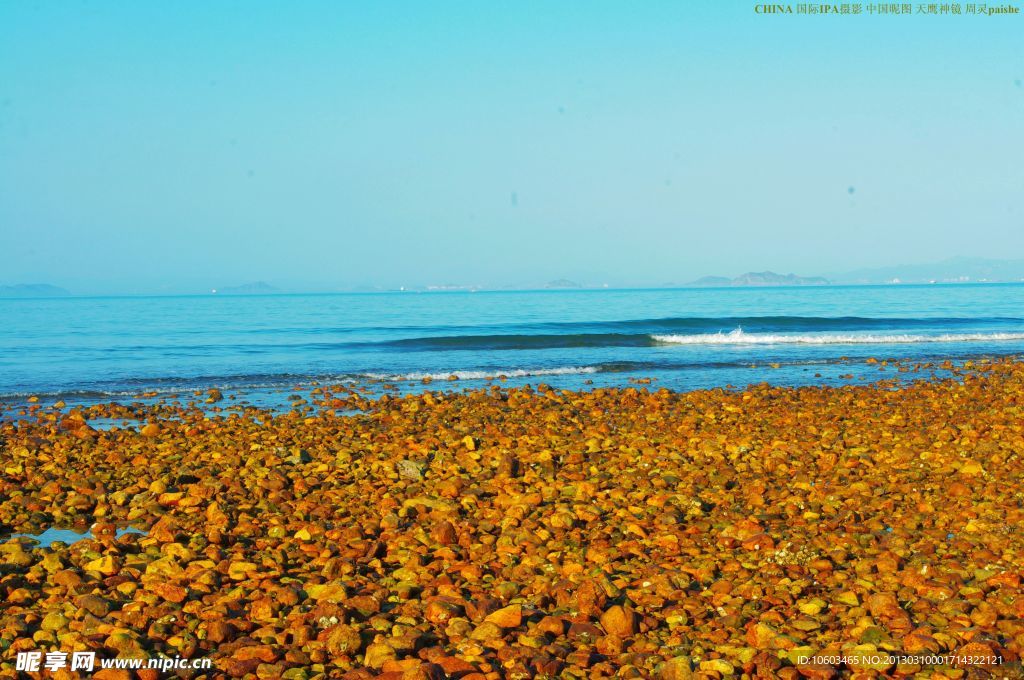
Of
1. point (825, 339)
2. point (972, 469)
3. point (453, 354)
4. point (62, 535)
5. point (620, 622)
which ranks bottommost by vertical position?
point (62, 535)

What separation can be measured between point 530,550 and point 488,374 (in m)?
15.7

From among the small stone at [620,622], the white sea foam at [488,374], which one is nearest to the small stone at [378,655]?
the small stone at [620,622]

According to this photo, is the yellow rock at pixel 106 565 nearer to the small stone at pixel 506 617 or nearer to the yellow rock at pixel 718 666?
the small stone at pixel 506 617

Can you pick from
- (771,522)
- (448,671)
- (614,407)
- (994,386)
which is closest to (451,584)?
(448,671)

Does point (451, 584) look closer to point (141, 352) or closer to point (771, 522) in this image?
point (771, 522)

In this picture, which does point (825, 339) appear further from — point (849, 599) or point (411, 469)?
point (849, 599)

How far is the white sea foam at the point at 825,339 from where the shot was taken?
3294 centimetres

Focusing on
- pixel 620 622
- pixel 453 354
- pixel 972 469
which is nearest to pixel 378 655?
pixel 620 622

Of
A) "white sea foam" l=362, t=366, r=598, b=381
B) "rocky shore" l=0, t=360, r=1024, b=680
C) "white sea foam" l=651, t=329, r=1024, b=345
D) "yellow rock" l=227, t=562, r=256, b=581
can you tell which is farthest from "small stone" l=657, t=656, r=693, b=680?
"white sea foam" l=651, t=329, r=1024, b=345

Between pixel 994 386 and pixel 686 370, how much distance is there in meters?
8.04

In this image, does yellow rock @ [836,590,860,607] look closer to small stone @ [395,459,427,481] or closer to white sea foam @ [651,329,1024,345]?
small stone @ [395,459,427,481]

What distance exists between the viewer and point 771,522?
7.30 meters

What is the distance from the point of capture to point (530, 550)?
6691mm

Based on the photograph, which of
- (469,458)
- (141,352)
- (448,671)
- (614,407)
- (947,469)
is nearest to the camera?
(448,671)
